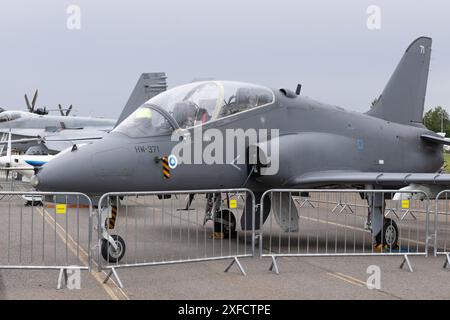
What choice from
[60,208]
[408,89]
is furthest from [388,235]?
[60,208]

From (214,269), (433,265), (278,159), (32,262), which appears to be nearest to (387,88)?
(278,159)

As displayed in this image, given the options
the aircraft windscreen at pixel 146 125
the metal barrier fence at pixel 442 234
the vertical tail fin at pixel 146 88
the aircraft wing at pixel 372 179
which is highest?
the vertical tail fin at pixel 146 88

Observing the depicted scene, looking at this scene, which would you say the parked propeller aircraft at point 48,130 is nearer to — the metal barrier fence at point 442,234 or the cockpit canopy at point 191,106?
the metal barrier fence at point 442,234

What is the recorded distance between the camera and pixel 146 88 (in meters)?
28.4

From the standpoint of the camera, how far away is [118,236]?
855 centimetres

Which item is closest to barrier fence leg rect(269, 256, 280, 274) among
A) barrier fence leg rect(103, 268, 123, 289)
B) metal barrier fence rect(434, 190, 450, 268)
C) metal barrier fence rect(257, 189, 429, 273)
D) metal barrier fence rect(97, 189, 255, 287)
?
metal barrier fence rect(97, 189, 255, 287)

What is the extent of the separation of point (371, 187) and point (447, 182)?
1.28 meters

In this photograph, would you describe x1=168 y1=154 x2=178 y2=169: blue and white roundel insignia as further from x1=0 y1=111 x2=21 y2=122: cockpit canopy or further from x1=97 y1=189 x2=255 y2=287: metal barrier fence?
x1=0 y1=111 x2=21 y2=122: cockpit canopy

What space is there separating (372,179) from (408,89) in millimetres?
4670

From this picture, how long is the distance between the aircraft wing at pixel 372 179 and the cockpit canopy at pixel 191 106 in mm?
1547

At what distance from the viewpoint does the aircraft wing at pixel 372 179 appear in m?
10.3

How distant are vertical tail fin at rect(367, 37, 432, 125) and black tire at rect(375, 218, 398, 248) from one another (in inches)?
154

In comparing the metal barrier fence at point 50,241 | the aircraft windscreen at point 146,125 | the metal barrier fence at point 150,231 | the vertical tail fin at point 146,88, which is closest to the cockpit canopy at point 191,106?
the aircraft windscreen at point 146,125

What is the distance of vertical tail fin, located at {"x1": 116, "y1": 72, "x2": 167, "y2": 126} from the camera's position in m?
27.7
